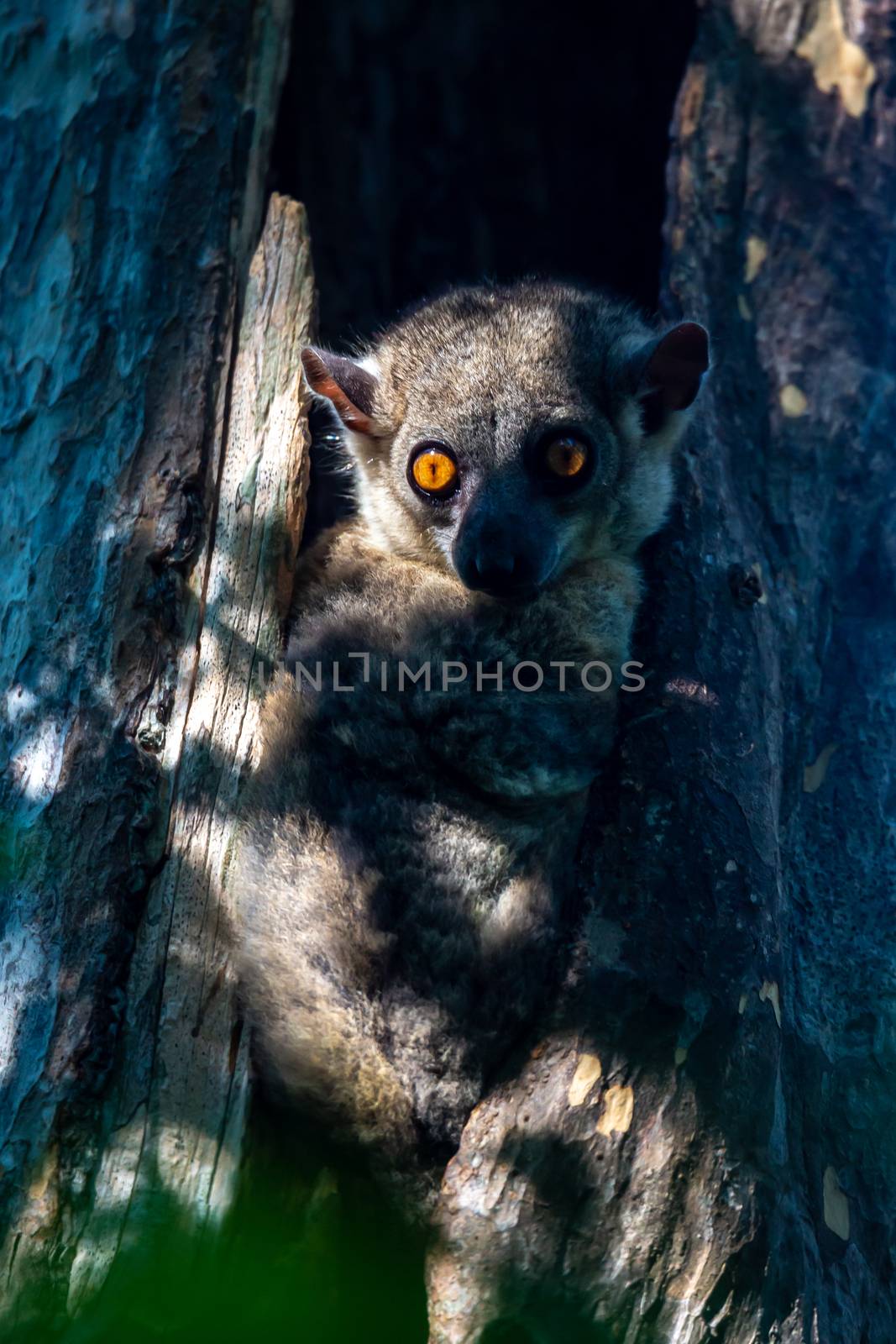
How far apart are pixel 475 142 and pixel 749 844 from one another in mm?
4046

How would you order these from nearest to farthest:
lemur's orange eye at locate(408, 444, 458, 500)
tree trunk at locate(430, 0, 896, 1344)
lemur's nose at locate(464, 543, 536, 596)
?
1. tree trunk at locate(430, 0, 896, 1344)
2. lemur's nose at locate(464, 543, 536, 596)
3. lemur's orange eye at locate(408, 444, 458, 500)

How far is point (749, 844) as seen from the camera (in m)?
3.09

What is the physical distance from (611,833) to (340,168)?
381 cm

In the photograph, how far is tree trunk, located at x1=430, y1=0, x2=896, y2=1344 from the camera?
2678 millimetres

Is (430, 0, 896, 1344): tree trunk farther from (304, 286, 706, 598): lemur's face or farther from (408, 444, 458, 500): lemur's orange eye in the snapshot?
(408, 444, 458, 500): lemur's orange eye

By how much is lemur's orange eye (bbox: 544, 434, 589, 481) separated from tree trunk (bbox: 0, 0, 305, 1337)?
30.1 inches

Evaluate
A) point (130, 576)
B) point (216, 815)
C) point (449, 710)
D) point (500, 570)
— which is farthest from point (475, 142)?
point (216, 815)

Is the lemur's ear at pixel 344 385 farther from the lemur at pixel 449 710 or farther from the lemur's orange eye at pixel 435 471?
the lemur's orange eye at pixel 435 471

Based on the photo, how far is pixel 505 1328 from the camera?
2.65 m

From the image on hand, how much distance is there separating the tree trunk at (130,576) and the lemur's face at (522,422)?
406 millimetres

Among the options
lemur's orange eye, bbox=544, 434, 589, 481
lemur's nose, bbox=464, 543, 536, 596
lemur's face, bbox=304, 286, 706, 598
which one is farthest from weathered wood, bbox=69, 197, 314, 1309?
lemur's orange eye, bbox=544, 434, 589, 481

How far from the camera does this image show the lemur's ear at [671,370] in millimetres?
3477

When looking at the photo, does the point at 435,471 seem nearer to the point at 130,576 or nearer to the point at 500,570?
the point at 500,570

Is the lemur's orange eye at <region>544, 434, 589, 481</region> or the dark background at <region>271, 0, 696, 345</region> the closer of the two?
the lemur's orange eye at <region>544, 434, 589, 481</region>
